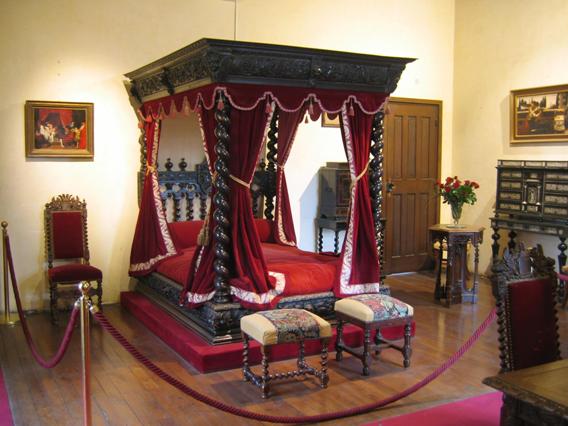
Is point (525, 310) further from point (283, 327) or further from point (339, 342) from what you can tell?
point (339, 342)

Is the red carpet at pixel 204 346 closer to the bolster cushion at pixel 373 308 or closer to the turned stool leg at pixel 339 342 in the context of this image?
the turned stool leg at pixel 339 342

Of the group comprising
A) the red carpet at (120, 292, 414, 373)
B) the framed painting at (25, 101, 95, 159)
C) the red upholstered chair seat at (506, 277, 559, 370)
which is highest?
the framed painting at (25, 101, 95, 159)

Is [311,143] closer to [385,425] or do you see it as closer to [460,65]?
[460,65]

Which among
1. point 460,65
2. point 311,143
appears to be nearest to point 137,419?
point 311,143

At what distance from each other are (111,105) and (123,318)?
222cm

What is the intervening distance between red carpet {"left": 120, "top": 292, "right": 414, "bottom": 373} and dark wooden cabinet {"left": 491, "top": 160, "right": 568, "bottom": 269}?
2555mm

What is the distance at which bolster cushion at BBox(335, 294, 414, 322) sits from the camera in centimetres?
465

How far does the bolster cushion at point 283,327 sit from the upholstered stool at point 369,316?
15.2 inches

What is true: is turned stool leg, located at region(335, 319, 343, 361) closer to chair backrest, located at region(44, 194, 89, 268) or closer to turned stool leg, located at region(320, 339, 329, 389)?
turned stool leg, located at region(320, 339, 329, 389)

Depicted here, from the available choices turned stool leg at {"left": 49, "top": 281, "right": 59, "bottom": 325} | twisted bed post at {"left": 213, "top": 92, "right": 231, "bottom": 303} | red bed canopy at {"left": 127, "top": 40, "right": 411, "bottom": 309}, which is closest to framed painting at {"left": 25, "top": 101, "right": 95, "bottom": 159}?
red bed canopy at {"left": 127, "top": 40, "right": 411, "bottom": 309}

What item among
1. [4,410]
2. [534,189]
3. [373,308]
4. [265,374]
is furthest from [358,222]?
[4,410]

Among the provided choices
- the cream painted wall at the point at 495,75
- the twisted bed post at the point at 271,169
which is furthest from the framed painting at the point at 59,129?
the cream painted wall at the point at 495,75

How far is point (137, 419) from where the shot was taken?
12.8ft

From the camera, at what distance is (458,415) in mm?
3967
